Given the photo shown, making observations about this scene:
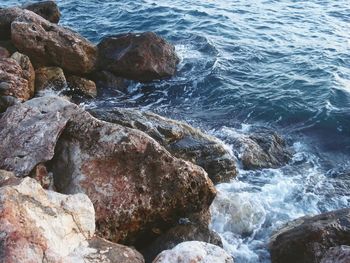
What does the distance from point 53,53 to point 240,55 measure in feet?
26.3

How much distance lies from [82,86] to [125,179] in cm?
806

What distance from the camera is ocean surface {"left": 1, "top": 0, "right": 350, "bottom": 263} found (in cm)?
1080

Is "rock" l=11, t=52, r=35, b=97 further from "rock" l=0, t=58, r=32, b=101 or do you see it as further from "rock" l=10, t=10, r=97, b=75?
"rock" l=10, t=10, r=97, b=75

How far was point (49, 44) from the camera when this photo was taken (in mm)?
15273

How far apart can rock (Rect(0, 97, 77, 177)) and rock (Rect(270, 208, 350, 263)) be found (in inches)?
183

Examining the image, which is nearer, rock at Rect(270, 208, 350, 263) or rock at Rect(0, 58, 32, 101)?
rock at Rect(270, 208, 350, 263)

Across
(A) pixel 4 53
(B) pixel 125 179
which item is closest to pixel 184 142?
(B) pixel 125 179

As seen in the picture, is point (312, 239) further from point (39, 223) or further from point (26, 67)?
point (26, 67)

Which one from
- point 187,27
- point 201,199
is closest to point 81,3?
point 187,27

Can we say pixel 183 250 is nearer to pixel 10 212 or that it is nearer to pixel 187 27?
pixel 10 212

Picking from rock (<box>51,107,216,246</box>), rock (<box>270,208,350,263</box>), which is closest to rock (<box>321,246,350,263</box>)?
rock (<box>270,208,350,263</box>)

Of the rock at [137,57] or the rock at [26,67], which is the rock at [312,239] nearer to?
the rock at [26,67]

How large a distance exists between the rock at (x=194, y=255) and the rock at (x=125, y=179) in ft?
7.42

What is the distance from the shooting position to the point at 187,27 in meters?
22.6
